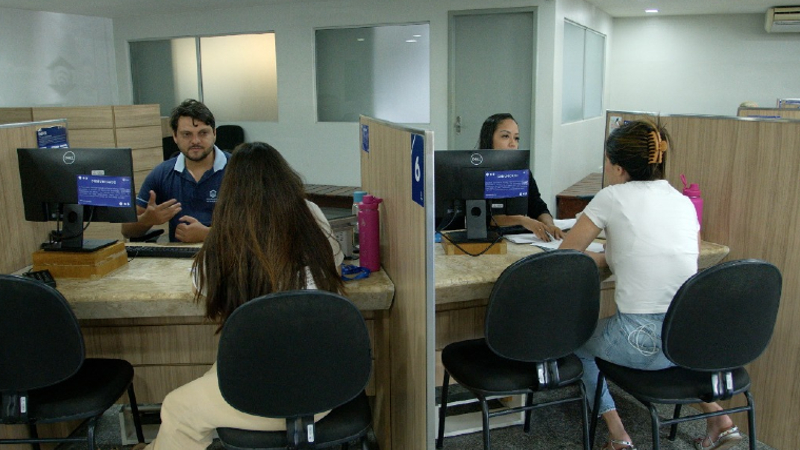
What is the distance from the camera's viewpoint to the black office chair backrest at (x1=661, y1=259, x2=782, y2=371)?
1.75 metres

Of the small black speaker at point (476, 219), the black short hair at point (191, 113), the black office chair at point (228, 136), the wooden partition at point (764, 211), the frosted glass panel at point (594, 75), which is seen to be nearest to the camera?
the wooden partition at point (764, 211)

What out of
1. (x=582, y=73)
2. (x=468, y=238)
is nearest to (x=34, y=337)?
(x=468, y=238)

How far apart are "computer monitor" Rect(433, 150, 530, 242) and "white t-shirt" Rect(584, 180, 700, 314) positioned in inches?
16.7

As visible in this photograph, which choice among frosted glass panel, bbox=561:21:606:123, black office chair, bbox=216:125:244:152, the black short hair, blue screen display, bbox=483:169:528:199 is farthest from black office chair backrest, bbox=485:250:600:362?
black office chair, bbox=216:125:244:152

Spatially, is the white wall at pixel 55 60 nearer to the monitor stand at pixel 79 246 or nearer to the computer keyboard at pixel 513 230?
the monitor stand at pixel 79 246

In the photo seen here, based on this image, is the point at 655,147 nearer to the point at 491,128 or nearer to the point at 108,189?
the point at 491,128

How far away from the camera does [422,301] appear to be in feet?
5.59

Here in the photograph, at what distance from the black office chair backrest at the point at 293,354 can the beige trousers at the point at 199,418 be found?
11 centimetres

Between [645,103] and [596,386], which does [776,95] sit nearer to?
[645,103]

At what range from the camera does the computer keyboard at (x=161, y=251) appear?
A: 2303 mm

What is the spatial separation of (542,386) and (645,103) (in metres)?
7.56

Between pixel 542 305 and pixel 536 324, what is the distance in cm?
6

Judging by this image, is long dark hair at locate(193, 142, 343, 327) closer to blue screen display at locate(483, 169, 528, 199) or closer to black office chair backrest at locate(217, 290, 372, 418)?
black office chair backrest at locate(217, 290, 372, 418)

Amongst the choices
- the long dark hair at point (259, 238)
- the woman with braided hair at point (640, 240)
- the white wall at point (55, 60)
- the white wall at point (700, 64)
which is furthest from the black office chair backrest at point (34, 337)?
the white wall at point (700, 64)
